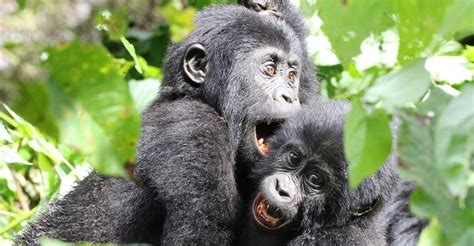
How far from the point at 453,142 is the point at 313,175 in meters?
2.31

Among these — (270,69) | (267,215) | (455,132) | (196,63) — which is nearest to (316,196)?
(267,215)

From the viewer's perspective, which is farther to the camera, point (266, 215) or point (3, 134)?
point (3, 134)

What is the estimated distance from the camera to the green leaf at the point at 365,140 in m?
1.52

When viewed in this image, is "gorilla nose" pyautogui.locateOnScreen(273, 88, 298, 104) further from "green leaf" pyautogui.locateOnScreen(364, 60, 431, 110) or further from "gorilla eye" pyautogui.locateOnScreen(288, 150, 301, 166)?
"green leaf" pyautogui.locateOnScreen(364, 60, 431, 110)

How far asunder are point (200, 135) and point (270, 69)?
2.10ft

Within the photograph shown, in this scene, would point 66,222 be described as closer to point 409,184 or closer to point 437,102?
point 409,184

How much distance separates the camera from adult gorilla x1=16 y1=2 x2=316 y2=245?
359 cm

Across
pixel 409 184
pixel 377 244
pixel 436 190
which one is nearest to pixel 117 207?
pixel 377 244

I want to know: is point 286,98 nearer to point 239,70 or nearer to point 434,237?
point 239,70

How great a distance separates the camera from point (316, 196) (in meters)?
3.64

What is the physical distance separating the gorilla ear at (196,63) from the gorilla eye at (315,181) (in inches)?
32.2

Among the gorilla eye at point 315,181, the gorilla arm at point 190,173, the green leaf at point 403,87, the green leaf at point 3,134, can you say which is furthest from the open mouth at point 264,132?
the green leaf at point 403,87

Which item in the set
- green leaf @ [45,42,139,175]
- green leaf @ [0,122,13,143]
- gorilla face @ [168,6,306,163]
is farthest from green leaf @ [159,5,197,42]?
green leaf @ [0,122,13,143]

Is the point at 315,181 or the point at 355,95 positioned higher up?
the point at 355,95
